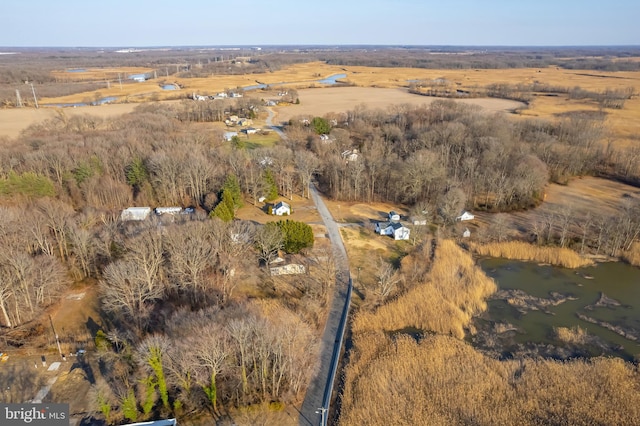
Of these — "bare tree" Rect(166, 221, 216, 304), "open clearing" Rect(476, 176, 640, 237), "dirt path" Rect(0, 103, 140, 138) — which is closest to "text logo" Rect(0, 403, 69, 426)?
"bare tree" Rect(166, 221, 216, 304)

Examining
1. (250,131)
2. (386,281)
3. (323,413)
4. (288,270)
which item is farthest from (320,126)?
(323,413)

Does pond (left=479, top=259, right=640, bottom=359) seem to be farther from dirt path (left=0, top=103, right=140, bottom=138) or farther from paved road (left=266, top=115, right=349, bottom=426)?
dirt path (left=0, top=103, right=140, bottom=138)

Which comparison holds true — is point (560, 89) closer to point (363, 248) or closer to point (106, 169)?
point (363, 248)

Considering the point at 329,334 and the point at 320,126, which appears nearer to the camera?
the point at 329,334

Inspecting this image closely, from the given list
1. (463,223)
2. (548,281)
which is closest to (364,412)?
(548,281)

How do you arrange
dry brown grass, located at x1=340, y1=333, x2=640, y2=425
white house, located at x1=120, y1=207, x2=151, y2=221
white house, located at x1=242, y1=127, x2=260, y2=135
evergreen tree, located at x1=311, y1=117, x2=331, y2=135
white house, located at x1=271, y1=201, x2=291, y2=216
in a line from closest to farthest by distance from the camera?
dry brown grass, located at x1=340, y1=333, x2=640, y2=425, white house, located at x1=120, y1=207, x2=151, y2=221, white house, located at x1=271, y1=201, x2=291, y2=216, evergreen tree, located at x1=311, y1=117, x2=331, y2=135, white house, located at x1=242, y1=127, x2=260, y2=135

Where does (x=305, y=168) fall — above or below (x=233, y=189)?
above

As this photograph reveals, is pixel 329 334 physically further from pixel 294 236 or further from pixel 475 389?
pixel 294 236
